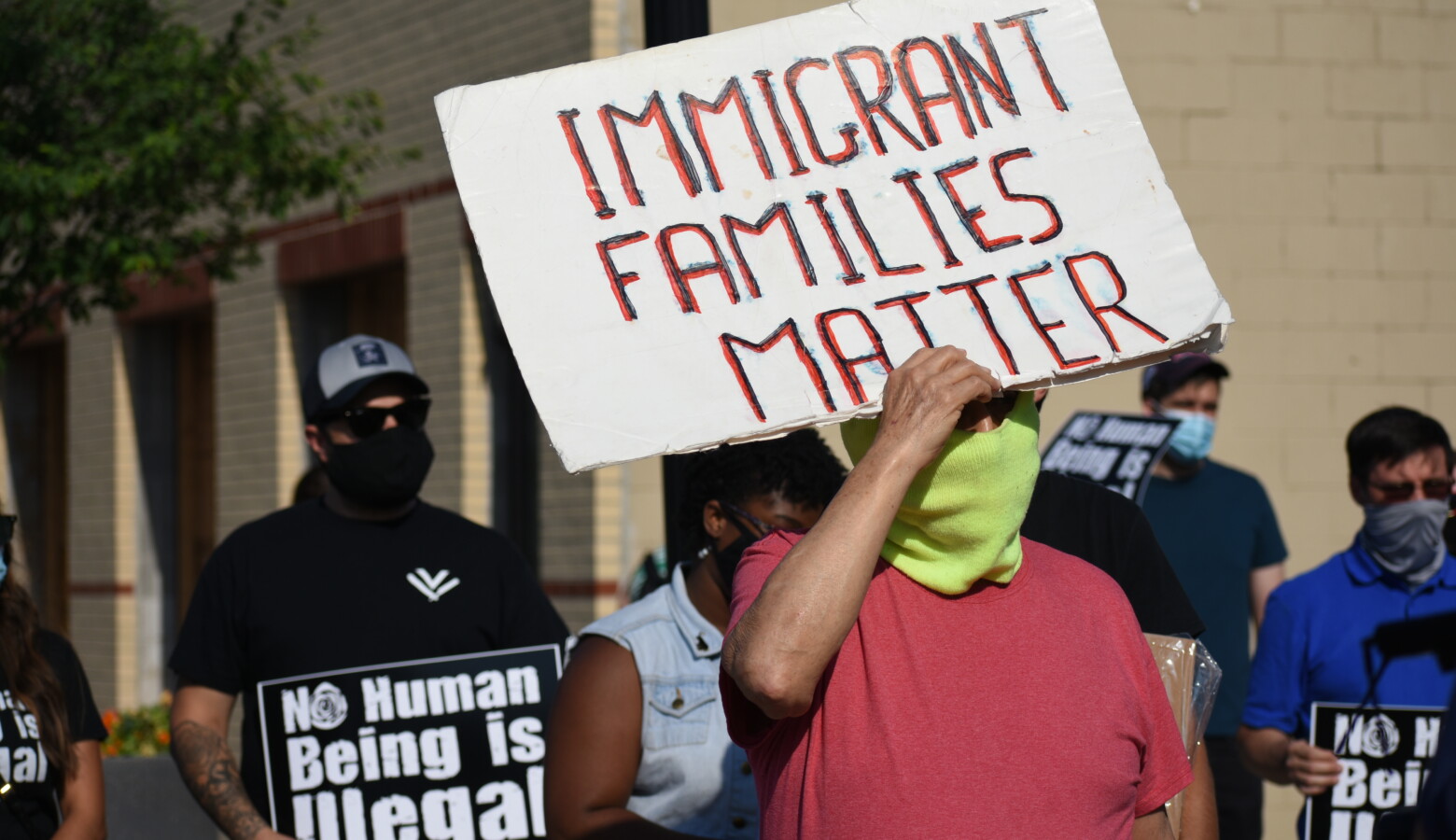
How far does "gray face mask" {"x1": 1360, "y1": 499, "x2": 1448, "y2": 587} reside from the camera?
4.81m

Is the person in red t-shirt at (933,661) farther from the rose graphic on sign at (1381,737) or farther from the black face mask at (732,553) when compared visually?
the rose graphic on sign at (1381,737)

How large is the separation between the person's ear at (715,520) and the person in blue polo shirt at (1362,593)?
6.45 ft

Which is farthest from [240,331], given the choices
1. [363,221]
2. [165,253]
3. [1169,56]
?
[1169,56]

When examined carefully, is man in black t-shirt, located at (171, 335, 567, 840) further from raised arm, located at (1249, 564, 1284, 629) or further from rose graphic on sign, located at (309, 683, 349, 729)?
raised arm, located at (1249, 564, 1284, 629)

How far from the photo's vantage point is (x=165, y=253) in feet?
24.6

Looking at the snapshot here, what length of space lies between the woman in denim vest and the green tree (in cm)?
440

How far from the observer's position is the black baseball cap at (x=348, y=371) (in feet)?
15.0

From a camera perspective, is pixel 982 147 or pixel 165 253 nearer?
pixel 982 147

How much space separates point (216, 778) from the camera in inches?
165

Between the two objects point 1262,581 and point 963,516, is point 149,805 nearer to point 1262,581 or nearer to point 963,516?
point 1262,581

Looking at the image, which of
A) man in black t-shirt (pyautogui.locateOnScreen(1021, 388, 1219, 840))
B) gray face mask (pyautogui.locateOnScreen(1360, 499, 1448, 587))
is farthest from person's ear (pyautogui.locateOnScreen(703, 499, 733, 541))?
gray face mask (pyautogui.locateOnScreen(1360, 499, 1448, 587))

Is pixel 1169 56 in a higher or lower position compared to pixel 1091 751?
higher

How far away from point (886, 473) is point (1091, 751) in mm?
490

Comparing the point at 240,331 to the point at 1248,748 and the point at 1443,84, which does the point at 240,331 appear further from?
the point at 1248,748
